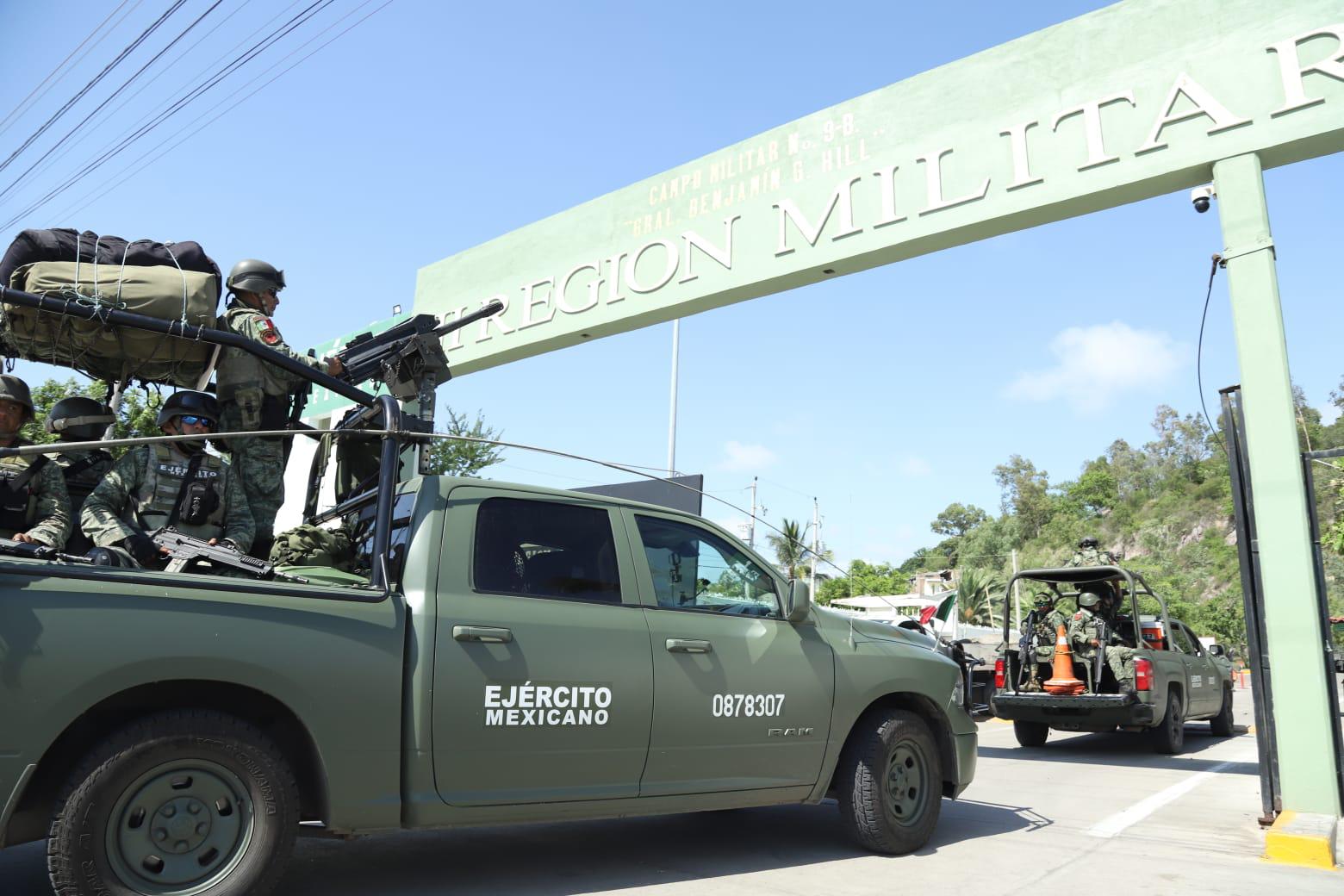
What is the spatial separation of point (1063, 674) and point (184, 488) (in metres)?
9.47

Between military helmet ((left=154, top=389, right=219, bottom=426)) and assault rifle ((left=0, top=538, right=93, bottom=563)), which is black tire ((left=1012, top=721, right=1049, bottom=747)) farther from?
assault rifle ((left=0, top=538, right=93, bottom=563))

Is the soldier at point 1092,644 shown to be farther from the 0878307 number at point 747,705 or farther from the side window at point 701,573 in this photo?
the 0878307 number at point 747,705

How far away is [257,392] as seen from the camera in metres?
Result: 5.14

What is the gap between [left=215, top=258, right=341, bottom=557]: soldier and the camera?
5.03m

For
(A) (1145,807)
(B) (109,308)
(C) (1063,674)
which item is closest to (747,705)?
(B) (109,308)

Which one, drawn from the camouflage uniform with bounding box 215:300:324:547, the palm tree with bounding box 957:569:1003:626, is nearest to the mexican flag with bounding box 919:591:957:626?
the camouflage uniform with bounding box 215:300:324:547

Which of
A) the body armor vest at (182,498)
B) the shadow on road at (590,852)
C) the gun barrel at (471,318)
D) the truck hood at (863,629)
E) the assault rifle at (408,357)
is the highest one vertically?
the gun barrel at (471,318)

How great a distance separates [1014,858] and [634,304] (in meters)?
6.63

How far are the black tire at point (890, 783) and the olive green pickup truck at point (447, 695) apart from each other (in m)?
0.01

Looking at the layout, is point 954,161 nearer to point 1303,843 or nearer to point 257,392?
point 1303,843

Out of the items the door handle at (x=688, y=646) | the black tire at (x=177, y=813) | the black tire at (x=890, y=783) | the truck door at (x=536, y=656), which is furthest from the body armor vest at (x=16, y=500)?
the black tire at (x=890, y=783)

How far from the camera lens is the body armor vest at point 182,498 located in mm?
4754

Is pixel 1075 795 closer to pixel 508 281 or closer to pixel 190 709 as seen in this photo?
pixel 190 709

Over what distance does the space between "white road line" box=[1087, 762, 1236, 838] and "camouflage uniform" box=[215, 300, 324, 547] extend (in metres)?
5.56
